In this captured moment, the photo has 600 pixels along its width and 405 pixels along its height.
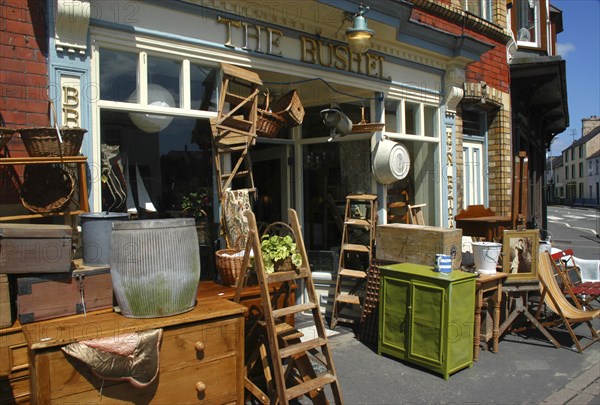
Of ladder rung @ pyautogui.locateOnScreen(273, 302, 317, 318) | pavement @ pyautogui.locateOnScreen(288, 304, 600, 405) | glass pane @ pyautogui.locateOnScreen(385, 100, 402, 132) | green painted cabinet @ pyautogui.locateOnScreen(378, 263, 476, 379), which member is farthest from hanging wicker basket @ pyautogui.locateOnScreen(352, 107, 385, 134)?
ladder rung @ pyautogui.locateOnScreen(273, 302, 317, 318)

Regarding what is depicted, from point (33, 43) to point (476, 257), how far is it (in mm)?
4764

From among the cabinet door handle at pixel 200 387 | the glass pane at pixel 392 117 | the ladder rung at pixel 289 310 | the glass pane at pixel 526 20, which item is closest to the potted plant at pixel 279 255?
the ladder rung at pixel 289 310

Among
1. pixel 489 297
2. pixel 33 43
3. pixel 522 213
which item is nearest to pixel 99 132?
pixel 33 43

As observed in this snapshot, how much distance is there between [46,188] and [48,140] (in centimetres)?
45

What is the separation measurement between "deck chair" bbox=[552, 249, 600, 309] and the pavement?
2.44 feet

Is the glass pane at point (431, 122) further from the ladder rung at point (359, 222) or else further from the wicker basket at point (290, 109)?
the wicker basket at point (290, 109)

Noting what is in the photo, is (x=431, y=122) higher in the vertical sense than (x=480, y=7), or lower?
lower

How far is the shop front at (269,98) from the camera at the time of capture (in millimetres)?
4156

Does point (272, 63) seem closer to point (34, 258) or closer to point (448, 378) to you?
point (34, 258)

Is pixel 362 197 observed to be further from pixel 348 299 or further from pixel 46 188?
pixel 46 188

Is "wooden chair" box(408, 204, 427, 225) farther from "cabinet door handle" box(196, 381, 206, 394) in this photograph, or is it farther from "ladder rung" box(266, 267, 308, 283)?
"cabinet door handle" box(196, 381, 206, 394)

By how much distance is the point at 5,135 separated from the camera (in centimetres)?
336

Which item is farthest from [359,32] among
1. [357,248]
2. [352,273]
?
[352,273]

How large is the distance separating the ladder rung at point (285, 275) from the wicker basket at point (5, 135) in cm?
207
